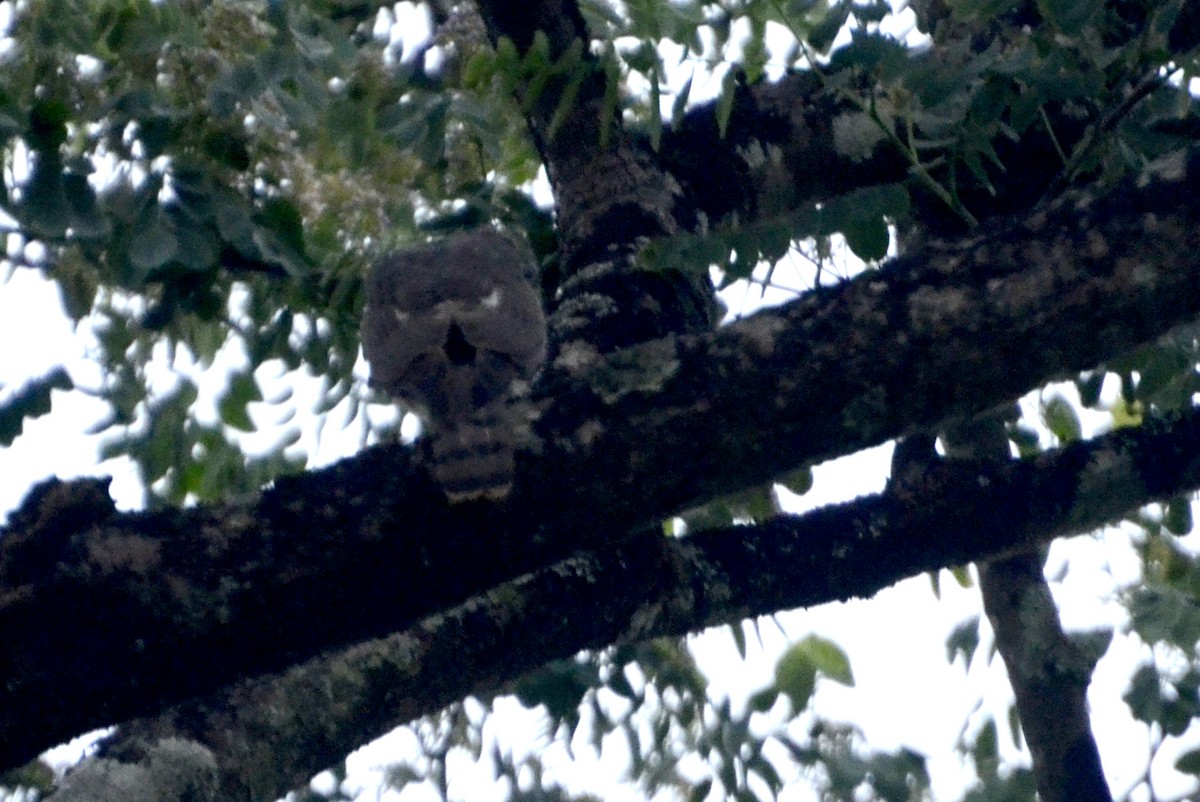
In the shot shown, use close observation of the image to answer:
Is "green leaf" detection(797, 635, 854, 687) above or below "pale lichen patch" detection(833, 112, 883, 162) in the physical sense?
below

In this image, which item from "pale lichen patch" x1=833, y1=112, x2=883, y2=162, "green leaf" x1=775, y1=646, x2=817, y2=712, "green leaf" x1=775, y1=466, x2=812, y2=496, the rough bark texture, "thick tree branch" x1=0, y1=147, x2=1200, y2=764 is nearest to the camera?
"thick tree branch" x1=0, y1=147, x2=1200, y2=764

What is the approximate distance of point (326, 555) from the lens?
2889 mm

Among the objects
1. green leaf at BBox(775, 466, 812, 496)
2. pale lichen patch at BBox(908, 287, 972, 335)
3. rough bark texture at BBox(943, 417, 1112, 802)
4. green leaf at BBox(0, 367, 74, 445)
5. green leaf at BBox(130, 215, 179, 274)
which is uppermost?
green leaf at BBox(130, 215, 179, 274)

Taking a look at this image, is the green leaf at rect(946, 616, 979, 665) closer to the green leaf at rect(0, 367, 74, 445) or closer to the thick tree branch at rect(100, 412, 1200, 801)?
the thick tree branch at rect(100, 412, 1200, 801)

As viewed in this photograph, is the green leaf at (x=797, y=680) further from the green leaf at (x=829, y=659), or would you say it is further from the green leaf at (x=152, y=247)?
the green leaf at (x=152, y=247)

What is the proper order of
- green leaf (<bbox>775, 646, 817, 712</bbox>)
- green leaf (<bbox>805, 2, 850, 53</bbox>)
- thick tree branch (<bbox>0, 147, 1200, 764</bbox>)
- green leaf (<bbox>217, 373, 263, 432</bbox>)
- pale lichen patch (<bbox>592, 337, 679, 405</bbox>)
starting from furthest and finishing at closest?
green leaf (<bbox>217, 373, 263, 432</bbox>), green leaf (<bbox>775, 646, 817, 712</bbox>), green leaf (<bbox>805, 2, 850, 53</bbox>), pale lichen patch (<bbox>592, 337, 679, 405</bbox>), thick tree branch (<bbox>0, 147, 1200, 764</bbox>)

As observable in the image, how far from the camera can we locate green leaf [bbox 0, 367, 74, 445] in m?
3.35

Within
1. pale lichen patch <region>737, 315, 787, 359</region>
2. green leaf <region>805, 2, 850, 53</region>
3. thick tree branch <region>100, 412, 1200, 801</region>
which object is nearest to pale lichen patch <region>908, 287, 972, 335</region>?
pale lichen patch <region>737, 315, 787, 359</region>

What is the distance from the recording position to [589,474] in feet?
9.78

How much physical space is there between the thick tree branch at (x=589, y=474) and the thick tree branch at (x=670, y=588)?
264 millimetres

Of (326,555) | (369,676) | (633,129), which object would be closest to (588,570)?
(369,676)

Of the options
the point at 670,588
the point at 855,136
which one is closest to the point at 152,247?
the point at 670,588

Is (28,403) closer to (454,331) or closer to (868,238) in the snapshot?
(454,331)

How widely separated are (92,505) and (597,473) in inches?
37.1
